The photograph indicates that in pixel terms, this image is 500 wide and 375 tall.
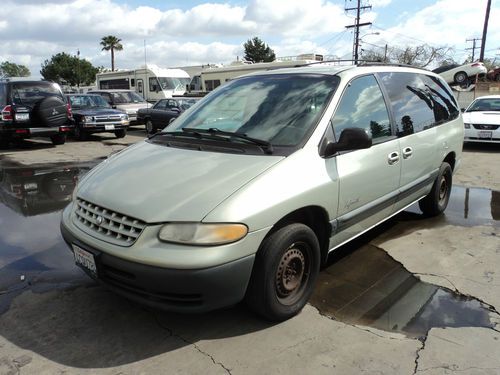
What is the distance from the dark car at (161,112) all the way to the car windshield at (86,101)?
171cm

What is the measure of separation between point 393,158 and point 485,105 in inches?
431

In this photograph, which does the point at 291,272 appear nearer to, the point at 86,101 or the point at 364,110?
the point at 364,110

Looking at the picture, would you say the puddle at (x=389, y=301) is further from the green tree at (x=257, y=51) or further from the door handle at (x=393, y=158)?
the green tree at (x=257, y=51)

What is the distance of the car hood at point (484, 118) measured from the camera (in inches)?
461

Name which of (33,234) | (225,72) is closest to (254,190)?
(33,234)

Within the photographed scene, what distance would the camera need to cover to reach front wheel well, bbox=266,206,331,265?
308cm

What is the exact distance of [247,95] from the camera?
403 cm

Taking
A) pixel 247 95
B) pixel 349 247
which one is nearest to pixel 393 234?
pixel 349 247

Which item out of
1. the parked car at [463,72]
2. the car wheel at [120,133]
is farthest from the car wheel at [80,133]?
the parked car at [463,72]

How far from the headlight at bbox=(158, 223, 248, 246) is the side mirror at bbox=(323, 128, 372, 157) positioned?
1.09 meters

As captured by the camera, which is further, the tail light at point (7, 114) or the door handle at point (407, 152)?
the tail light at point (7, 114)

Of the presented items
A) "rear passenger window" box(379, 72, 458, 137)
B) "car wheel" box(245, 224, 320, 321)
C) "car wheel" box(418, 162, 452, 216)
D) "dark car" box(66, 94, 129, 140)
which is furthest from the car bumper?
"dark car" box(66, 94, 129, 140)

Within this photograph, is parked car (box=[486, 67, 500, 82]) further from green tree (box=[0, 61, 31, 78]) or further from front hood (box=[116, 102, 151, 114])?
green tree (box=[0, 61, 31, 78])

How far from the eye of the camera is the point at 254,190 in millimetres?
2773
